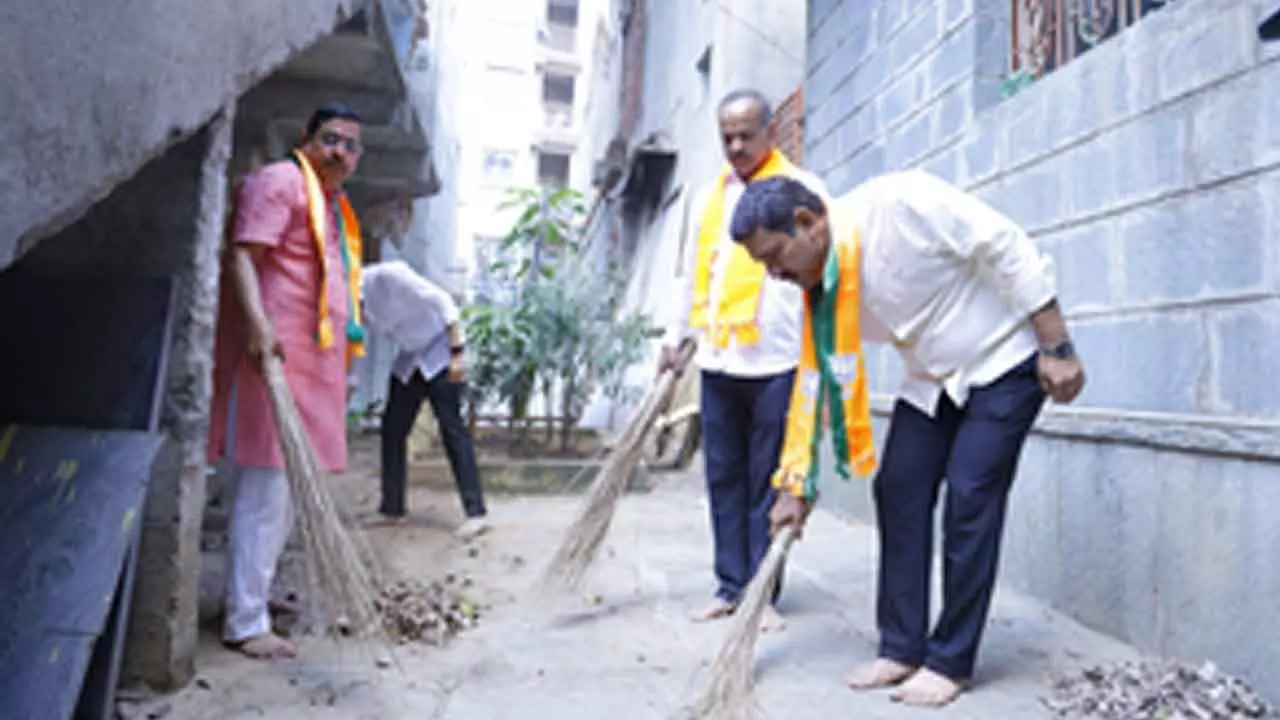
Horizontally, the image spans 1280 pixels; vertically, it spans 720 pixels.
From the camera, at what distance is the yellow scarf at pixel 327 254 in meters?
2.52

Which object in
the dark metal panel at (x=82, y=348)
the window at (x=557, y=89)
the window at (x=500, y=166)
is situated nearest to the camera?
the dark metal panel at (x=82, y=348)

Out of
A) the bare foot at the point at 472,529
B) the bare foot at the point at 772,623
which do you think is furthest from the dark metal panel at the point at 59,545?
the bare foot at the point at 472,529

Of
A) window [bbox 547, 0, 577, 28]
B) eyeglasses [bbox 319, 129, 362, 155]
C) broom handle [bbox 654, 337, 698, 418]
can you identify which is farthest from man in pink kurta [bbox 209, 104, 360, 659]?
window [bbox 547, 0, 577, 28]

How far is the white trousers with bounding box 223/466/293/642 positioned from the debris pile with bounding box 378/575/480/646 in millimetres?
316

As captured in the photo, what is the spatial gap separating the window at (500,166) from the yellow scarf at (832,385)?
81.5ft

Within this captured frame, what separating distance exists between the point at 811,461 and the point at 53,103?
5.39 feet

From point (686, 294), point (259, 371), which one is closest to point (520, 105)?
point (686, 294)

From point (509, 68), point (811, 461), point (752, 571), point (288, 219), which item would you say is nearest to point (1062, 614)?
point (752, 571)

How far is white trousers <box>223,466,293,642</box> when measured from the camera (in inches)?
95.8

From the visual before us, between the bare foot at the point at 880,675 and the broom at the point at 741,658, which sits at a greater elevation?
the broom at the point at 741,658

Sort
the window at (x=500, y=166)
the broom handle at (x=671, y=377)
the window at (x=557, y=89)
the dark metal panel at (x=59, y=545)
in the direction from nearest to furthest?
the dark metal panel at (x=59, y=545) < the broom handle at (x=671, y=377) < the window at (x=500, y=166) < the window at (x=557, y=89)

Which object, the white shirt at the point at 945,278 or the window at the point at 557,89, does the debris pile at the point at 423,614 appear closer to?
the white shirt at the point at 945,278

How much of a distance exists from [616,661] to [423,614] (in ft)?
2.01

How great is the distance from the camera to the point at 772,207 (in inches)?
82.1
